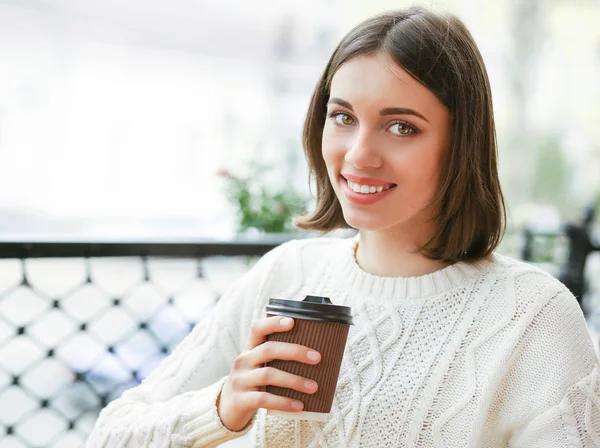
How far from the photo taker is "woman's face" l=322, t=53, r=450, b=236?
0.90 meters

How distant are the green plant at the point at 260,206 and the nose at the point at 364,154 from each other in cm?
164

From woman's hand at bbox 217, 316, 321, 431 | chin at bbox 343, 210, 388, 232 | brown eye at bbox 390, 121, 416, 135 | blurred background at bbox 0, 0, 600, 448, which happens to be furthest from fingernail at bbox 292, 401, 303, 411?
blurred background at bbox 0, 0, 600, 448

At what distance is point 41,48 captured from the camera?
5730 mm

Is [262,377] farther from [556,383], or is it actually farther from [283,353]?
[556,383]

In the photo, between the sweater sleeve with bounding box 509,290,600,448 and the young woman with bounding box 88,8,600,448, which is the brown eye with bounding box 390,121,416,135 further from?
the sweater sleeve with bounding box 509,290,600,448

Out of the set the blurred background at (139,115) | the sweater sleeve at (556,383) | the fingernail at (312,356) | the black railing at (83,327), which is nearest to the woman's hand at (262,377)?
the fingernail at (312,356)

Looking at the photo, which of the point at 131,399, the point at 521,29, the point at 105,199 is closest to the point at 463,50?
the point at 131,399

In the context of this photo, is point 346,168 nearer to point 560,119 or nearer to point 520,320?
point 520,320

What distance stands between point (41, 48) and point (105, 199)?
1.41 metres

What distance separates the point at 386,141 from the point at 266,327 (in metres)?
0.31

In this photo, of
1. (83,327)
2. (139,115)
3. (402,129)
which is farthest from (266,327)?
(139,115)

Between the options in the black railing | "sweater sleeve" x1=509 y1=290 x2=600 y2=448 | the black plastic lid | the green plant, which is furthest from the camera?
the green plant

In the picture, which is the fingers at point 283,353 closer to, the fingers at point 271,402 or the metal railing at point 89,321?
the fingers at point 271,402

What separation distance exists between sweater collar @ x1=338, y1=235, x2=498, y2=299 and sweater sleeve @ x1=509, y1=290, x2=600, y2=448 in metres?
0.13
